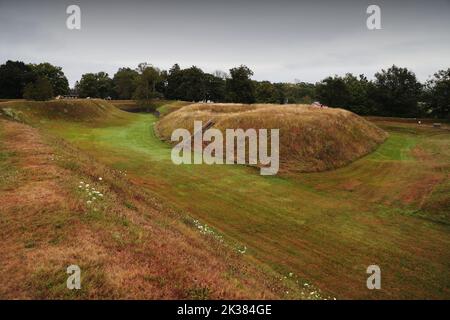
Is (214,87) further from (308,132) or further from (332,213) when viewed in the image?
(332,213)

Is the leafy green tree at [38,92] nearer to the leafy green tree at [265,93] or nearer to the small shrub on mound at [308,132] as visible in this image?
the small shrub on mound at [308,132]

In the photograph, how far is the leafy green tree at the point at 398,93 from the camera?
297 ft

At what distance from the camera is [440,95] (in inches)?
3263

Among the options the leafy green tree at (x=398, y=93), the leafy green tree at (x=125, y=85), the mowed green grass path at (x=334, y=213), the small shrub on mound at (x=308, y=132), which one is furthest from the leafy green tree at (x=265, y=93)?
the mowed green grass path at (x=334, y=213)

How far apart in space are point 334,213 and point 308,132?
18.5 m

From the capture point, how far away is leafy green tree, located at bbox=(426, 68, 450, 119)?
268 feet

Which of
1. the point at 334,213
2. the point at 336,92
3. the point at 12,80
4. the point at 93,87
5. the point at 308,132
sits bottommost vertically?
the point at 334,213

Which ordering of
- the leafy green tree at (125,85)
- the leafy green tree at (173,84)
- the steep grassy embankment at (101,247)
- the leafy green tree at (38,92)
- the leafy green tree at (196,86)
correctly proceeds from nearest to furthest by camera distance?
the steep grassy embankment at (101,247) → the leafy green tree at (38,92) → the leafy green tree at (196,86) → the leafy green tree at (173,84) → the leafy green tree at (125,85)

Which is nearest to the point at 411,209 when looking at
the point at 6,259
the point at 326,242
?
the point at 326,242

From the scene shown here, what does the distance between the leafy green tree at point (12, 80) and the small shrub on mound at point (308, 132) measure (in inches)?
2094

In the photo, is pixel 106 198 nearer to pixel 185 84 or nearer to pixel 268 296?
pixel 268 296

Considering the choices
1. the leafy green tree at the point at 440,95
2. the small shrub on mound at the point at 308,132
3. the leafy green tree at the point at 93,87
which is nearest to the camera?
the small shrub on mound at the point at 308,132

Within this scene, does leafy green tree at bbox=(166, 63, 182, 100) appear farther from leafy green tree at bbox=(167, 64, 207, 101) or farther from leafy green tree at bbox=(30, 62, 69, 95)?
leafy green tree at bbox=(30, 62, 69, 95)

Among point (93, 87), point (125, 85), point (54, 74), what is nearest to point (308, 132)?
point (54, 74)
